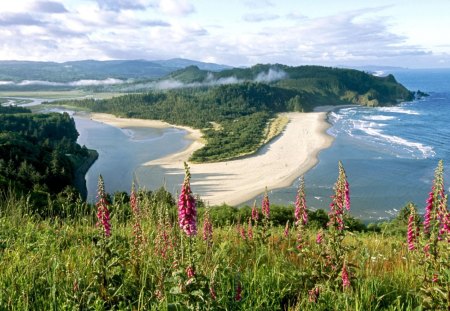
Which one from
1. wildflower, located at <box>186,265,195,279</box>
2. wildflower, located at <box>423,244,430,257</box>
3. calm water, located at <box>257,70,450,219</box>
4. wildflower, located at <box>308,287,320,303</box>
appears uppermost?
wildflower, located at <box>186,265,195,279</box>

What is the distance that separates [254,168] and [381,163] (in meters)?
18.0

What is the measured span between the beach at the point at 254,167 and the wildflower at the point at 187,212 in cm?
2855

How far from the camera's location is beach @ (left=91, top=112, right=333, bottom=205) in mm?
46219

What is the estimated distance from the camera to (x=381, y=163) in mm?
55344

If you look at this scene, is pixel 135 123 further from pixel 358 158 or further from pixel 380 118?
pixel 358 158

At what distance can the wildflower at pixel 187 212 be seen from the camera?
3.71m

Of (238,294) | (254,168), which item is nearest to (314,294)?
(238,294)

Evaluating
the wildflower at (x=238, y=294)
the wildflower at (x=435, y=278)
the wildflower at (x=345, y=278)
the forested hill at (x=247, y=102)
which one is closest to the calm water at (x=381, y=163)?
the forested hill at (x=247, y=102)

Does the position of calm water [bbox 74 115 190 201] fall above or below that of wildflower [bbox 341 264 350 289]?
below

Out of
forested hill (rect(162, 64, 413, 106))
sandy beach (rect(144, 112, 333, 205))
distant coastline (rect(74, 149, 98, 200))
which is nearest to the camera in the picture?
sandy beach (rect(144, 112, 333, 205))

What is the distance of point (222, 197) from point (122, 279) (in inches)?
1575

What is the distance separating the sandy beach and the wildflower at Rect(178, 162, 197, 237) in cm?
3836

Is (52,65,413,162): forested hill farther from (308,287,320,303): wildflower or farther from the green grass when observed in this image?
(308,287,320,303): wildflower

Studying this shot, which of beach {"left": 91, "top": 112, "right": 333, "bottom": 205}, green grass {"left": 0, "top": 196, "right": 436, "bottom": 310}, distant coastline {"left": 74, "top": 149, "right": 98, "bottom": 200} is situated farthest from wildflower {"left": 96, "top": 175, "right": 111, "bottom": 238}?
distant coastline {"left": 74, "top": 149, "right": 98, "bottom": 200}
